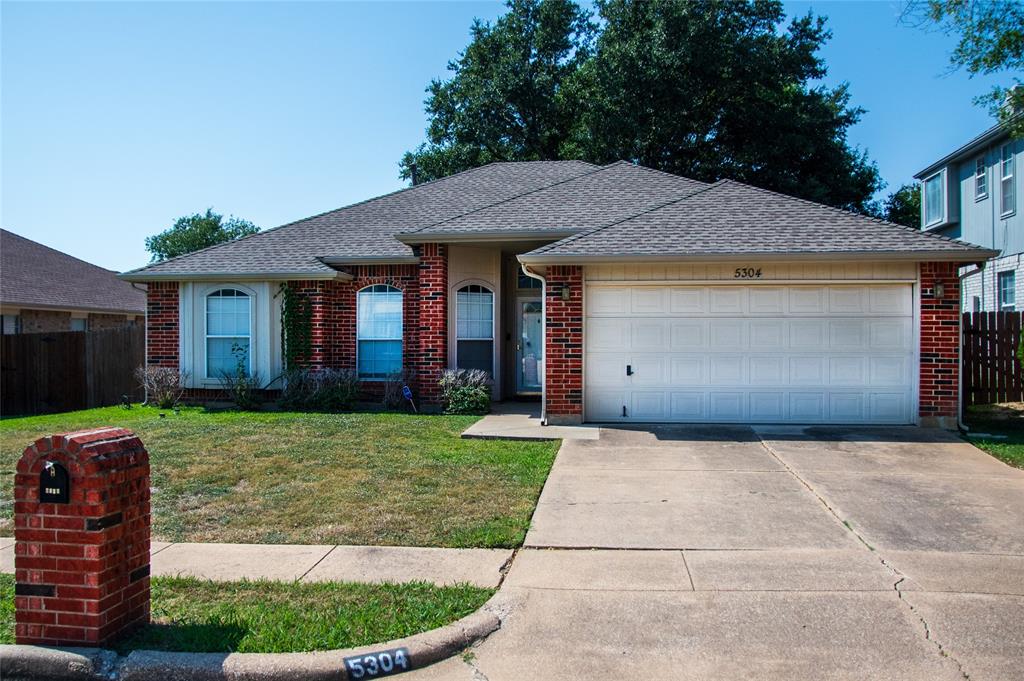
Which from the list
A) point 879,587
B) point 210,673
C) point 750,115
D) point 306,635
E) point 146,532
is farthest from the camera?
point 750,115

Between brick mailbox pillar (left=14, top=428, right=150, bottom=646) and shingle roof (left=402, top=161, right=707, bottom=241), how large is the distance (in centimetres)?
999

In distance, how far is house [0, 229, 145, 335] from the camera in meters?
20.5

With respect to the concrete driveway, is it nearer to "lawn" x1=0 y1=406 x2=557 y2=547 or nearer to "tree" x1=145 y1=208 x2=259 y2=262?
"lawn" x1=0 y1=406 x2=557 y2=547

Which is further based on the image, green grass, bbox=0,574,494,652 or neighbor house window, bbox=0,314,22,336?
neighbor house window, bbox=0,314,22,336

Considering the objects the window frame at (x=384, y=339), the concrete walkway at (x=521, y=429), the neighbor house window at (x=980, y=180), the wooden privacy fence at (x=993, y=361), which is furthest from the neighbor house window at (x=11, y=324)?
the neighbor house window at (x=980, y=180)

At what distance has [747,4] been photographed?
29.4m

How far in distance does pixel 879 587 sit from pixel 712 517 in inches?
75.4

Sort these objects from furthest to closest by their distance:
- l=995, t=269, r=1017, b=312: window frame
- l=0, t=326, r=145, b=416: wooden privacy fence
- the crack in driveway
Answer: l=995, t=269, r=1017, b=312: window frame, l=0, t=326, r=145, b=416: wooden privacy fence, the crack in driveway

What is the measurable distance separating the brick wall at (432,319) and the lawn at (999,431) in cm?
895

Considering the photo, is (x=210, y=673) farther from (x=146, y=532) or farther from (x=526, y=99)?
(x=526, y=99)

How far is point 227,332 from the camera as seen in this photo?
15.5 m

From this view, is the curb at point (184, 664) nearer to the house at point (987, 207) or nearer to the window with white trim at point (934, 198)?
the house at point (987, 207)

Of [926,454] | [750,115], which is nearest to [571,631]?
[926,454]

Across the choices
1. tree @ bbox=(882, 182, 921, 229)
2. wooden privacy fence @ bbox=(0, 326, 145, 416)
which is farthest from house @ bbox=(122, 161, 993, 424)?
tree @ bbox=(882, 182, 921, 229)
